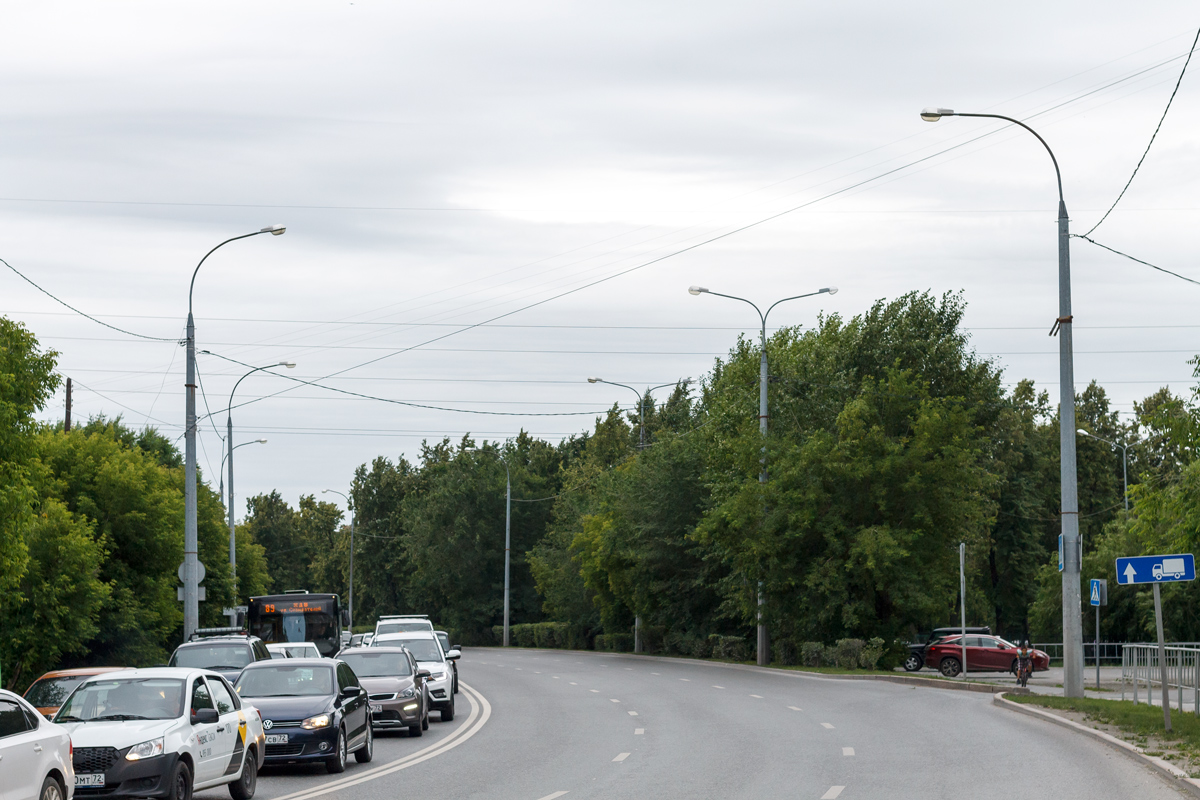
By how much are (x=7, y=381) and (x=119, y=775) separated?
8728 millimetres

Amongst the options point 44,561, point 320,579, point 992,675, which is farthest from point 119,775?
point 320,579

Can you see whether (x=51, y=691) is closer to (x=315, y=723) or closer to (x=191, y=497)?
(x=315, y=723)

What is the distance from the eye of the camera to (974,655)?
45.3 meters

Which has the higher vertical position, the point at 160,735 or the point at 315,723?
the point at 160,735

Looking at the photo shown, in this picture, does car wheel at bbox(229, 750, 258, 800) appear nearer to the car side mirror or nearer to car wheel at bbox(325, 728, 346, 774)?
the car side mirror

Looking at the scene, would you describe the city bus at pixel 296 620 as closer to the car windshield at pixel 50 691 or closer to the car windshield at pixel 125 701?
the car windshield at pixel 50 691

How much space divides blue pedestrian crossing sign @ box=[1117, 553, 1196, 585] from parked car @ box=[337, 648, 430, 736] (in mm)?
11017

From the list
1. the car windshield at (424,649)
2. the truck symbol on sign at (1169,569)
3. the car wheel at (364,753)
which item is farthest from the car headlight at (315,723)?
the truck symbol on sign at (1169,569)

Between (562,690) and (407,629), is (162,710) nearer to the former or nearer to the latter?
(562,690)

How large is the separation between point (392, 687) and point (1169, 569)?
38.8 ft

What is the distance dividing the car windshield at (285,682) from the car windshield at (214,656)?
4.93 m

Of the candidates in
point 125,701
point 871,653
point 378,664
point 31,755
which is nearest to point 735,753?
point 378,664

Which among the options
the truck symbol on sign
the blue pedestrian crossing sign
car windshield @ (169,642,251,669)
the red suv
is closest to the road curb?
the blue pedestrian crossing sign

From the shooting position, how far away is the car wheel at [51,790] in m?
11.0
